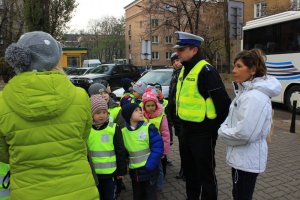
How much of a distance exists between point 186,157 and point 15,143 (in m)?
2.29

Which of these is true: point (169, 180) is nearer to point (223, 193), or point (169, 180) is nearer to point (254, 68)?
point (223, 193)

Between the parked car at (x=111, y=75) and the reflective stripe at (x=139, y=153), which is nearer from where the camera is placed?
the reflective stripe at (x=139, y=153)

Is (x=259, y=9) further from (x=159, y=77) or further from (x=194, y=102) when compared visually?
(x=194, y=102)

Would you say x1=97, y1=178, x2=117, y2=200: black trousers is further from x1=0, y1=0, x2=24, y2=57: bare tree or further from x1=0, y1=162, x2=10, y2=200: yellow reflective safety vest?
x1=0, y1=0, x2=24, y2=57: bare tree

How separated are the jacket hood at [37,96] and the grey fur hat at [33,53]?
75mm

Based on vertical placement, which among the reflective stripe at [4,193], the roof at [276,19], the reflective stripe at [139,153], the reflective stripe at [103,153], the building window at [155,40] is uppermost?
the building window at [155,40]

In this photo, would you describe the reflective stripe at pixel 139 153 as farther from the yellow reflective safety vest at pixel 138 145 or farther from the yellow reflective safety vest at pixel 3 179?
the yellow reflective safety vest at pixel 3 179

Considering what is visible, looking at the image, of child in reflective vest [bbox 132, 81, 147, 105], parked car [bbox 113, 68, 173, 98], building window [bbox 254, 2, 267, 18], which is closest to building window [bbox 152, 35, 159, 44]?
building window [bbox 254, 2, 267, 18]

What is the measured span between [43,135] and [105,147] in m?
1.40

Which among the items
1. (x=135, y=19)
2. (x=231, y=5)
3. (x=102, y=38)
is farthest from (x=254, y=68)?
(x=102, y=38)

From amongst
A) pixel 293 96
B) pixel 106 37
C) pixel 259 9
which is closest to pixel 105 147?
pixel 293 96

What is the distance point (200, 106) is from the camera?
3.35 m

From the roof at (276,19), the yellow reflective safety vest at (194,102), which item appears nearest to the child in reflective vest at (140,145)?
the yellow reflective safety vest at (194,102)

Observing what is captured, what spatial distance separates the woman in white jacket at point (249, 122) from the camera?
276 cm
